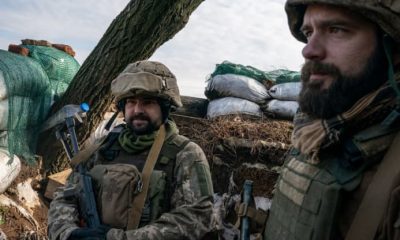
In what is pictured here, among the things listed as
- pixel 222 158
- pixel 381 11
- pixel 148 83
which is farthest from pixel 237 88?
pixel 381 11

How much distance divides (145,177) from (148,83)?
0.64m

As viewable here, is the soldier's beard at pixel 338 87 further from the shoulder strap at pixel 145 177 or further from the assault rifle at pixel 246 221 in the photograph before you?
the shoulder strap at pixel 145 177

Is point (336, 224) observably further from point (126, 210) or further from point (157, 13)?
point (157, 13)

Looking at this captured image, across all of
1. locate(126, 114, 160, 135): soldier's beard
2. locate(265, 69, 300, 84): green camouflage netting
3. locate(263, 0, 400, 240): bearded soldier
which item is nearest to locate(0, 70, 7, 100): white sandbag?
locate(126, 114, 160, 135): soldier's beard

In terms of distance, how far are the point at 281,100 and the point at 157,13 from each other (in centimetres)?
306

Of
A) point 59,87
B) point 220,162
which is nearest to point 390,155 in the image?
point 220,162

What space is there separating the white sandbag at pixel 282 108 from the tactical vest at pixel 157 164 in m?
4.10

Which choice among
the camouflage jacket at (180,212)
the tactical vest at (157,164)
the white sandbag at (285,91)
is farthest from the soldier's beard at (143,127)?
the white sandbag at (285,91)

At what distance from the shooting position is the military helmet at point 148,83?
2.88 metres

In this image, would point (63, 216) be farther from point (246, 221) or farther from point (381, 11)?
point (381, 11)

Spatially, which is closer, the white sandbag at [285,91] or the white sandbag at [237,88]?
the white sandbag at [285,91]

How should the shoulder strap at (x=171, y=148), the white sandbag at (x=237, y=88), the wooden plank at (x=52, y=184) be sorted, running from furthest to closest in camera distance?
the white sandbag at (x=237, y=88), the wooden plank at (x=52, y=184), the shoulder strap at (x=171, y=148)

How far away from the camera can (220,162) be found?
5.62 meters

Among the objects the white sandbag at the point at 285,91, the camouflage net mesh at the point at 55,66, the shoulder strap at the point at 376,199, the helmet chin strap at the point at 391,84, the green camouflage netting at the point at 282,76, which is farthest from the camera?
the green camouflage netting at the point at 282,76
